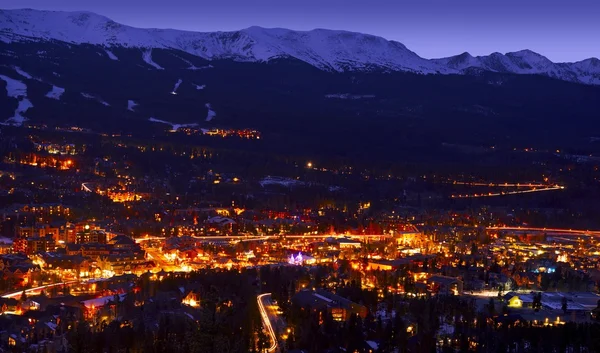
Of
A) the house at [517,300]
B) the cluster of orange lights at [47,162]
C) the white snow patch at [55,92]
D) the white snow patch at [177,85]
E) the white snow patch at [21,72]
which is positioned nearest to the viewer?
the house at [517,300]

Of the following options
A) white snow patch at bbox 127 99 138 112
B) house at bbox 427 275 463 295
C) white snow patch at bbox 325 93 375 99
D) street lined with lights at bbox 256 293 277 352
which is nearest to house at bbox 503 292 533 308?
house at bbox 427 275 463 295

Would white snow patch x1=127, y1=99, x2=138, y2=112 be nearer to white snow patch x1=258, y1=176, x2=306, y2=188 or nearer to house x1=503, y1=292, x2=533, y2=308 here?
white snow patch x1=258, y1=176, x2=306, y2=188

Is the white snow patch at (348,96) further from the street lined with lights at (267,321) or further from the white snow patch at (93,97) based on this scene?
the street lined with lights at (267,321)

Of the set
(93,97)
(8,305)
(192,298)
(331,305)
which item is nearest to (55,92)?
(93,97)

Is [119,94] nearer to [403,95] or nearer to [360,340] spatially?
[403,95]

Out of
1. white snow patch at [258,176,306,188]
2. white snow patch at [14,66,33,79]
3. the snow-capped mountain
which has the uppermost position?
the snow-capped mountain

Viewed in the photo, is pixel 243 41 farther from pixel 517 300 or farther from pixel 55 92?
pixel 517 300

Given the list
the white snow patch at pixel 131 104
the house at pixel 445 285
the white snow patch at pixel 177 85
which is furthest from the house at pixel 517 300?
the white snow patch at pixel 177 85
